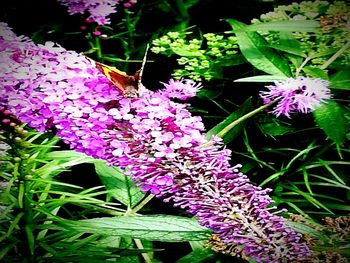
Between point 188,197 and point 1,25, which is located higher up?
point 1,25

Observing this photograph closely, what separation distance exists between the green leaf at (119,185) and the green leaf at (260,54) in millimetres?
304

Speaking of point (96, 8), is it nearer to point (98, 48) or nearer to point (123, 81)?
point (98, 48)

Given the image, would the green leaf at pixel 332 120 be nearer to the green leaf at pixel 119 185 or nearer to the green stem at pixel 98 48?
Result: the green leaf at pixel 119 185

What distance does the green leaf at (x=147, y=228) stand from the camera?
0.60m

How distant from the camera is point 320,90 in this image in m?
0.77

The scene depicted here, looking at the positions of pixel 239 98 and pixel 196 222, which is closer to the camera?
pixel 196 222

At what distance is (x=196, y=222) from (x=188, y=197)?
0.06 meters

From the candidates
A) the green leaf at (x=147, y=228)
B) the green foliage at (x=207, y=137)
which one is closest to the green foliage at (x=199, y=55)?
the green foliage at (x=207, y=137)

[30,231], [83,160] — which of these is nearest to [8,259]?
[30,231]

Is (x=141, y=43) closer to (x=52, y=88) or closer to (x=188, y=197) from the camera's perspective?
(x=52, y=88)

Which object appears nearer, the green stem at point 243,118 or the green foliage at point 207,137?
the green foliage at point 207,137

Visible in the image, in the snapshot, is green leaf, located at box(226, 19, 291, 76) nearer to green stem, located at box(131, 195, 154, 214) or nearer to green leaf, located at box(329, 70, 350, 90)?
green leaf, located at box(329, 70, 350, 90)

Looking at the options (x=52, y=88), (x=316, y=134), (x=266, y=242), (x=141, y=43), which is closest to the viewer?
(x=266, y=242)

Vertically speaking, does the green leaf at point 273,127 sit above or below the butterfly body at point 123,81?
below
